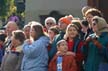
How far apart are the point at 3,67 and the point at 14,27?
3.83 feet

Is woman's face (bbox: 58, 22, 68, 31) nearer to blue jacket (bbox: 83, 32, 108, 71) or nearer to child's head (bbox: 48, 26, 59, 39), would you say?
child's head (bbox: 48, 26, 59, 39)

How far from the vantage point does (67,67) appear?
29.1 feet

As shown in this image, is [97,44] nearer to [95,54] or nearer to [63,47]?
[95,54]

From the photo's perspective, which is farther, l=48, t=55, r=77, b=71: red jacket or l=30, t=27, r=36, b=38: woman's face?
l=30, t=27, r=36, b=38: woman's face

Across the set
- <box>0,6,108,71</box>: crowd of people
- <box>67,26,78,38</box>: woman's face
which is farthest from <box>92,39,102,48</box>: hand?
<box>67,26,78,38</box>: woman's face

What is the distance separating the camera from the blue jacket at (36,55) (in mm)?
9203

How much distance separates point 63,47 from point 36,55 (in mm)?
633

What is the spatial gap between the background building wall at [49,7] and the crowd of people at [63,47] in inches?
247

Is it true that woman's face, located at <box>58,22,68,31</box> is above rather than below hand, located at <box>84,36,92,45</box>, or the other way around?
above

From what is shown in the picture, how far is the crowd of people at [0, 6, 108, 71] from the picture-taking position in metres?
8.45

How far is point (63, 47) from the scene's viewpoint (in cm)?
888

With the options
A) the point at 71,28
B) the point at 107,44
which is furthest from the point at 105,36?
the point at 71,28

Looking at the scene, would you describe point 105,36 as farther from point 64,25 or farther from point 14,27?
point 14,27

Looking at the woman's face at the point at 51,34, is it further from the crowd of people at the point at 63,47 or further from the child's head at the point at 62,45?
the child's head at the point at 62,45
